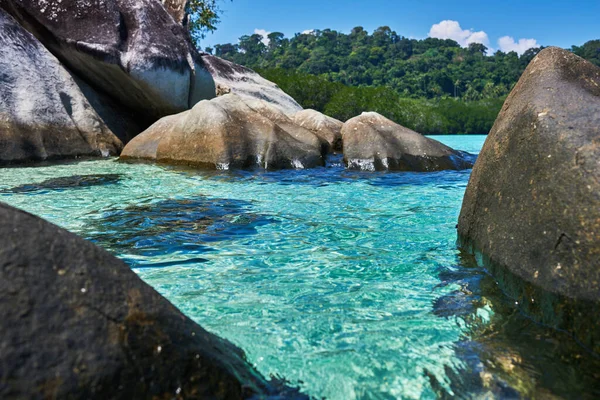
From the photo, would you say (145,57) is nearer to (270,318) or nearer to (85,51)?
(85,51)

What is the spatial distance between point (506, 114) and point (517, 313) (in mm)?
1603

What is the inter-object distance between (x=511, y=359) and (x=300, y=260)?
208cm

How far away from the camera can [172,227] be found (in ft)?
17.9

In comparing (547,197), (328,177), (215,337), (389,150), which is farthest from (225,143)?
(215,337)

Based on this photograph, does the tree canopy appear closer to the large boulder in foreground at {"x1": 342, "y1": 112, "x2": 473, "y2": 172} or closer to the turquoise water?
the large boulder in foreground at {"x1": 342, "y1": 112, "x2": 473, "y2": 172}

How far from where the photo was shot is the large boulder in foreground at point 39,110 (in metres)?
10.6

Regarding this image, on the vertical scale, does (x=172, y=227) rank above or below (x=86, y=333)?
below

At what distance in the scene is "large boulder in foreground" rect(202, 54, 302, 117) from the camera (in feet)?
56.5

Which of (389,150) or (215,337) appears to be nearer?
(215,337)

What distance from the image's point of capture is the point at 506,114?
398 cm

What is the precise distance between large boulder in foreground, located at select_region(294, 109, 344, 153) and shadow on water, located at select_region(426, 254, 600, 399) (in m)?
10.2

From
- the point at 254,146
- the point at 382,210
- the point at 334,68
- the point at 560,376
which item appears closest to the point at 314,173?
the point at 254,146

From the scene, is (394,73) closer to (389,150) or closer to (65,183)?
(389,150)

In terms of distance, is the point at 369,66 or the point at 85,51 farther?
the point at 369,66
